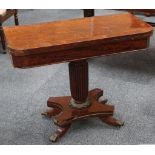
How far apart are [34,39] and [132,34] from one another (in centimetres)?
53

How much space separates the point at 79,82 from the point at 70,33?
0.38m

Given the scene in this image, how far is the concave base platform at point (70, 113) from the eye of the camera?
5.94 feet

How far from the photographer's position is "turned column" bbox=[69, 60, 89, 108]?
1.73 meters

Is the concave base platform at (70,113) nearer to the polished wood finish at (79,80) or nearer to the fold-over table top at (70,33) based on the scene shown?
the polished wood finish at (79,80)

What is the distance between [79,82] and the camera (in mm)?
1788

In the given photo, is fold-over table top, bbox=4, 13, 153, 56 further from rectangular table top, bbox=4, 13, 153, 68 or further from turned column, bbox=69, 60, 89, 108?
turned column, bbox=69, 60, 89, 108

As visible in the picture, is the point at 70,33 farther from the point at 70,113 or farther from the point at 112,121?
the point at 112,121

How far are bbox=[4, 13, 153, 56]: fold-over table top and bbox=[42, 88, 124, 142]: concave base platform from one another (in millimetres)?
558

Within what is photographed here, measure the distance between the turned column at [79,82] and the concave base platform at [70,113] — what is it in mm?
46

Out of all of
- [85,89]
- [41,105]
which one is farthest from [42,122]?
→ [85,89]

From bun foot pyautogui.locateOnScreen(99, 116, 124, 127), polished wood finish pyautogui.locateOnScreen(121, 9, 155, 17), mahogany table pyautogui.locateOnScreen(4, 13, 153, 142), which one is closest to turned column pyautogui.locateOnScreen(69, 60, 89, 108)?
mahogany table pyautogui.locateOnScreen(4, 13, 153, 142)

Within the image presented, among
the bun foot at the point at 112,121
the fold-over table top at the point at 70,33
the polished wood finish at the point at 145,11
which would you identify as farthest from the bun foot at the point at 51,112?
the polished wood finish at the point at 145,11

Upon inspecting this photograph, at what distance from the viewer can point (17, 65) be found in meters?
1.39
